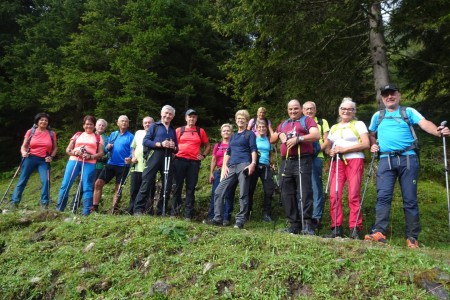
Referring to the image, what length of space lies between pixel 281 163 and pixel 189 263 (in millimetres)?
2726

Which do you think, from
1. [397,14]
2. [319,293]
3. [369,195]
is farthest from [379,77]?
[319,293]

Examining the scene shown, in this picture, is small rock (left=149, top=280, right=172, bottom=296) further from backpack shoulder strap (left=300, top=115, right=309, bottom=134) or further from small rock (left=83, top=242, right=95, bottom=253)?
backpack shoulder strap (left=300, top=115, right=309, bottom=134)

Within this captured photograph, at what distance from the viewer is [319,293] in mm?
3229

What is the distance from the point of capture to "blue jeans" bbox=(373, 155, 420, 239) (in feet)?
16.0

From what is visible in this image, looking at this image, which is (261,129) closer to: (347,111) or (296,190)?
(296,190)

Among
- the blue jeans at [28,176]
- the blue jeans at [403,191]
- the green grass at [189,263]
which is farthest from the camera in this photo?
the blue jeans at [28,176]

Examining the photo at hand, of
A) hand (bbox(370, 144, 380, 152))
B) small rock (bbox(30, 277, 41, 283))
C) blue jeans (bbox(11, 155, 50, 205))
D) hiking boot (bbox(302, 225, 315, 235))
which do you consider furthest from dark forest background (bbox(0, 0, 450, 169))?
small rock (bbox(30, 277, 41, 283))

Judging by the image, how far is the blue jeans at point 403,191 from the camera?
16.0 feet

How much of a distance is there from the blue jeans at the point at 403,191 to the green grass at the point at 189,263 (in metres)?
0.79

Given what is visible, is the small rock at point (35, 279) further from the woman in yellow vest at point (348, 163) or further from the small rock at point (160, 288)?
the woman in yellow vest at point (348, 163)

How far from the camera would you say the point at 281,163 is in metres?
6.14

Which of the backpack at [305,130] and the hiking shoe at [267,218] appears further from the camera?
the hiking shoe at [267,218]

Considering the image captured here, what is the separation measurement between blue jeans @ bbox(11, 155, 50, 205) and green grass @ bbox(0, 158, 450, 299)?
78.7 inches

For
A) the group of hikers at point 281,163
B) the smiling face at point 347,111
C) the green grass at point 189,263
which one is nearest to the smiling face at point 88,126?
the group of hikers at point 281,163
